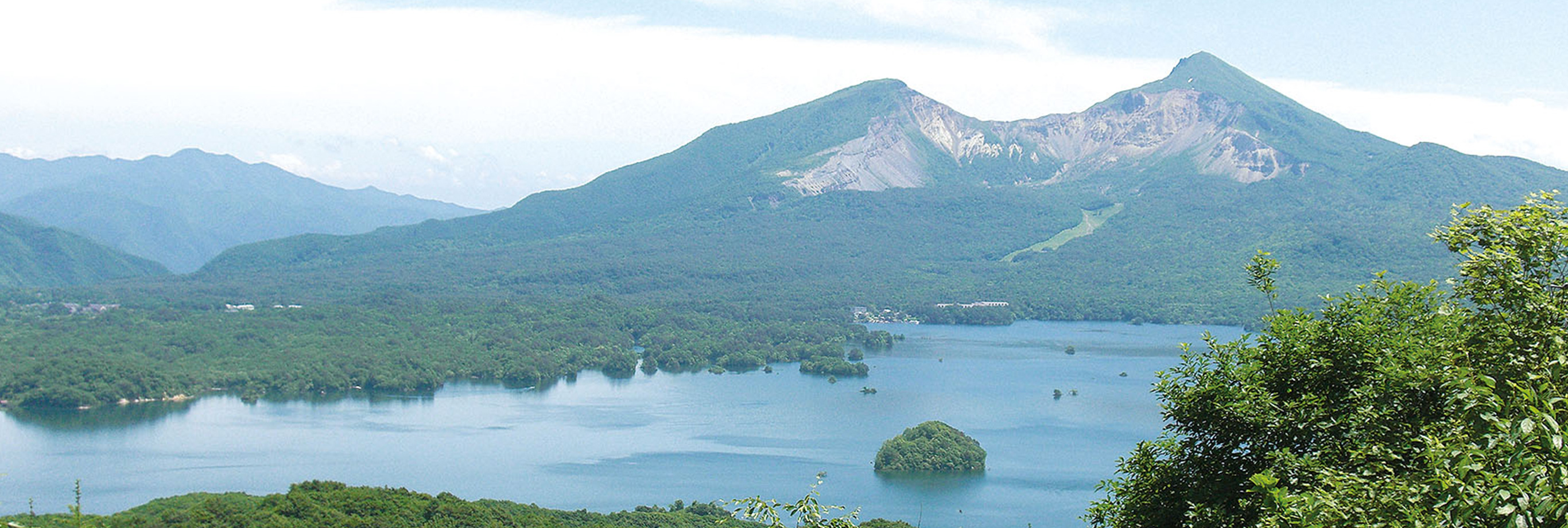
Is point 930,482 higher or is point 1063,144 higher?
point 1063,144

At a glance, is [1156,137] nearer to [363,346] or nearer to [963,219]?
[963,219]

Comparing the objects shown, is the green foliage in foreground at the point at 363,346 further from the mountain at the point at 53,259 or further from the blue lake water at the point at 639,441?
the mountain at the point at 53,259

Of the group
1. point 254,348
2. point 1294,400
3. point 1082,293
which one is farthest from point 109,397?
point 1082,293

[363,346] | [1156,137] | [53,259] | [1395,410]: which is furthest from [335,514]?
[1156,137]

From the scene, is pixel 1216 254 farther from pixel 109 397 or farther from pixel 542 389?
pixel 109 397

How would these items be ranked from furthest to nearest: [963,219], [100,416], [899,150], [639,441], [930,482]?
1. [899,150]
2. [963,219]
3. [100,416]
4. [639,441]
5. [930,482]

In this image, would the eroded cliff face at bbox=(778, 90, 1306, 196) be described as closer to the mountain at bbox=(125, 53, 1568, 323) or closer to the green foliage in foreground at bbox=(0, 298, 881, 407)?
the mountain at bbox=(125, 53, 1568, 323)

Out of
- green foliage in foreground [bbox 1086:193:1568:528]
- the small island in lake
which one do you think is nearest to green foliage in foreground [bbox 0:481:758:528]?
green foliage in foreground [bbox 1086:193:1568:528]
